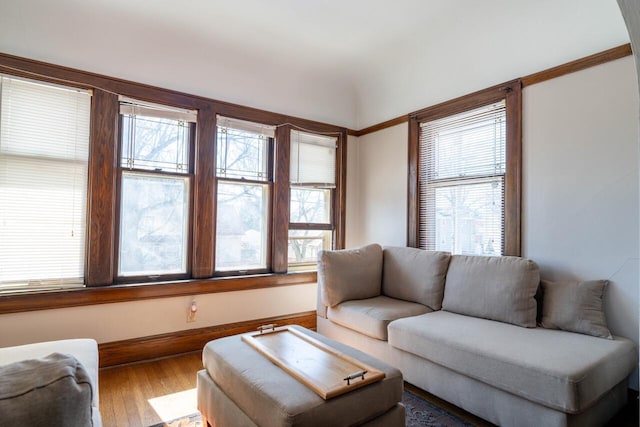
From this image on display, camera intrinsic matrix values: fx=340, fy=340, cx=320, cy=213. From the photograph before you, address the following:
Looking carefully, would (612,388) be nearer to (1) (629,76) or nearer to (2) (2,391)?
(1) (629,76)

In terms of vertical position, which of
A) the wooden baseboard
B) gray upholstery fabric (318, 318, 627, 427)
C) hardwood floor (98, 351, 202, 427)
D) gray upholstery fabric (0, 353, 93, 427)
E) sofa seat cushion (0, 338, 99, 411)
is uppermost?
gray upholstery fabric (0, 353, 93, 427)

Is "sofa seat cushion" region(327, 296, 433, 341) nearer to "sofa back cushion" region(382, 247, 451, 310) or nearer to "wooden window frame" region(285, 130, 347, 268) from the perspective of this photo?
"sofa back cushion" region(382, 247, 451, 310)

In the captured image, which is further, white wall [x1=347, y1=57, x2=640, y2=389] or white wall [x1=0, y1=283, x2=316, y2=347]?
white wall [x1=0, y1=283, x2=316, y2=347]

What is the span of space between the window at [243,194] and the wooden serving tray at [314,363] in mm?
1439

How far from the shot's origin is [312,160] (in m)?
3.96

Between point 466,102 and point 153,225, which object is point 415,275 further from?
point 153,225

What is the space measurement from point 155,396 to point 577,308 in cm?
282

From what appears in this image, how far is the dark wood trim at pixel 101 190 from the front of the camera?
271 cm

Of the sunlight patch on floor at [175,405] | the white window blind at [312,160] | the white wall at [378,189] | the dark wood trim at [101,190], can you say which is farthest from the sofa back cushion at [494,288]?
the dark wood trim at [101,190]

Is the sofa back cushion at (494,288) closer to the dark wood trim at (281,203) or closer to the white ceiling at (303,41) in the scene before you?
the white ceiling at (303,41)

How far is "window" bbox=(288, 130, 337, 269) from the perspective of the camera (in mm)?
3840

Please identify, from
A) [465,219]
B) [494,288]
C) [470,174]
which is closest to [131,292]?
[494,288]

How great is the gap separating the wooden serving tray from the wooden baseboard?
50.6 inches

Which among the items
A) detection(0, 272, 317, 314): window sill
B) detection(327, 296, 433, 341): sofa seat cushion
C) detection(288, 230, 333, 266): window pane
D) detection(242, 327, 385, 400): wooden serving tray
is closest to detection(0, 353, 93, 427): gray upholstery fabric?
detection(242, 327, 385, 400): wooden serving tray
